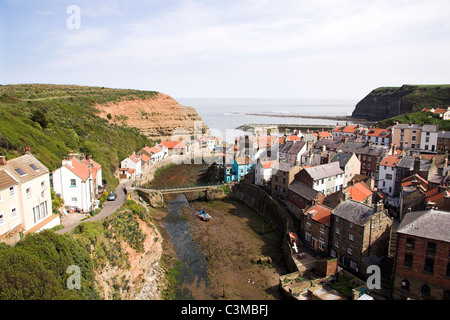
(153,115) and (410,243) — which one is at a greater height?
(153,115)

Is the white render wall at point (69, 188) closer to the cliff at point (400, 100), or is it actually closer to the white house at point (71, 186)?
the white house at point (71, 186)

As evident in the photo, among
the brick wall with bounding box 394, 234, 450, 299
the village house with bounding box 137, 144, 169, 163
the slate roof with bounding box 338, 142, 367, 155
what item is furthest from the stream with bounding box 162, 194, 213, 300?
the slate roof with bounding box 338, 142, 367, 155

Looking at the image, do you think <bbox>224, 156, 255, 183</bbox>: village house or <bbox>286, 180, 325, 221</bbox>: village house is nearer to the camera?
<bbox>286, 180, 325, 221</bbox>: village house

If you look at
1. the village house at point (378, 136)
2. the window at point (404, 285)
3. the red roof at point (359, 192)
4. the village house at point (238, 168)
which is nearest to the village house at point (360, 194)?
the red roof at point (359, 192)

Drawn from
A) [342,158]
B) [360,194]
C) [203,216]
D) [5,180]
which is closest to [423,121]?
[342,158]

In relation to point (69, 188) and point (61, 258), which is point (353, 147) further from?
point (61, 258)

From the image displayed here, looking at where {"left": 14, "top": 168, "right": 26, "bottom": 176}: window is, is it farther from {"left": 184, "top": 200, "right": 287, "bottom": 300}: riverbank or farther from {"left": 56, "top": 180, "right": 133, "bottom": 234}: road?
{"left": 184, "top": 200, "right": 287, "bottom": 300}: riverbank
